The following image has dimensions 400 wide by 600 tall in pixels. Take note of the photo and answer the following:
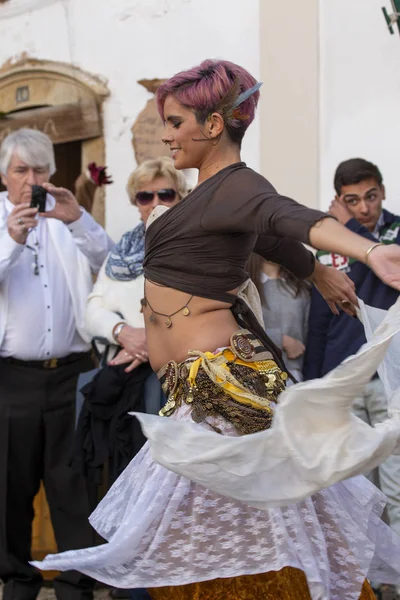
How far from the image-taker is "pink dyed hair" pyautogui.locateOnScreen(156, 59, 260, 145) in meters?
3.51

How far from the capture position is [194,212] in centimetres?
344

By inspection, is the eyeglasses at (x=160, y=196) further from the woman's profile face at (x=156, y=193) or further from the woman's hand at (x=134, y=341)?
the woman's hand at (x=134, y=341)

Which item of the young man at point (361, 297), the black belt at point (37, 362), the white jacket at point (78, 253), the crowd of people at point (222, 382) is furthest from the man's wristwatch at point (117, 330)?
the crowd of people at point (222, 382)

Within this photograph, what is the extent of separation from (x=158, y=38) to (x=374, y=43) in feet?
5.11

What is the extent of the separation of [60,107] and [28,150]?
2.00 meters

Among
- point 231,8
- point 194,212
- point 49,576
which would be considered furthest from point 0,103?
point 194,212

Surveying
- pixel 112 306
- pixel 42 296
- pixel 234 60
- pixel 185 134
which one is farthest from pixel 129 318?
pixel 234 60

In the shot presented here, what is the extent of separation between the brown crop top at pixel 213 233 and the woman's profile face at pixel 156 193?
1820mm

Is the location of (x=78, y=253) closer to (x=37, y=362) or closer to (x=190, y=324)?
(x=37, y=362)

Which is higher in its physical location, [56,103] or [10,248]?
[56,103]

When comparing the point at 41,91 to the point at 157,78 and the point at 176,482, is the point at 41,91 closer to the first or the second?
the point at 157,78

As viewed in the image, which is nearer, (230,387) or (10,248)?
(230,387)

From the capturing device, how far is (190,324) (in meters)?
3.52

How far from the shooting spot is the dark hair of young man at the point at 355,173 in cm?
564
